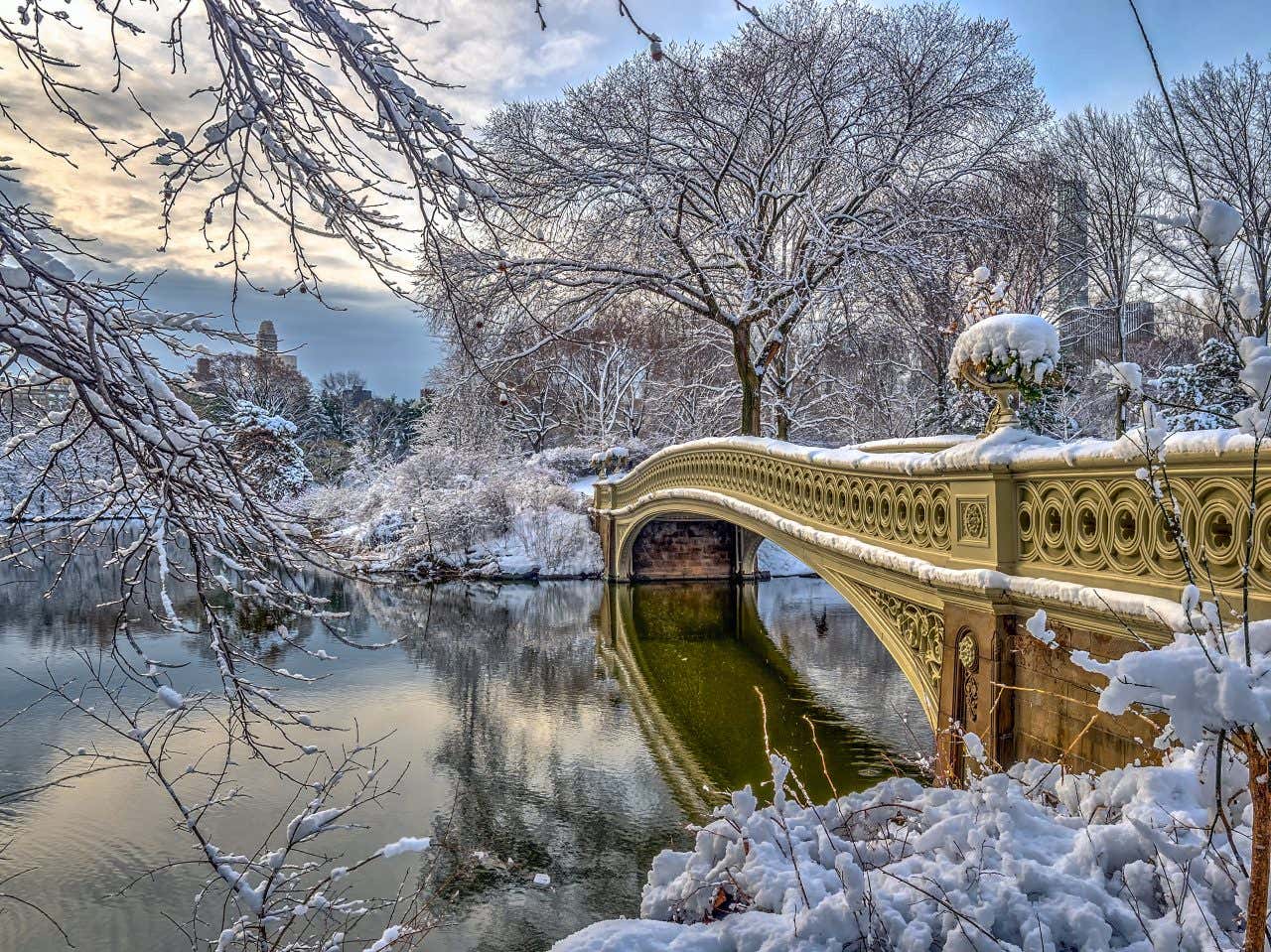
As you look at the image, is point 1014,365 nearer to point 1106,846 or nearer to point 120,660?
point 1106,846

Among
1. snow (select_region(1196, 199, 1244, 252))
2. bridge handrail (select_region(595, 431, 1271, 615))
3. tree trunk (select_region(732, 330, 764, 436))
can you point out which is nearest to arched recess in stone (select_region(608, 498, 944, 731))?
bridge handrail (select_region(595, 431, 1271, 615))

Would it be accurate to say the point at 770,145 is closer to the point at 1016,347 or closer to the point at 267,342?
the point at 1016,347

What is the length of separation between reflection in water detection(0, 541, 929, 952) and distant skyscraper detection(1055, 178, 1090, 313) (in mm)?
8358

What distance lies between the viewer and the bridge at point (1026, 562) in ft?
10.9

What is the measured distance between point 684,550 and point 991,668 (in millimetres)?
16674

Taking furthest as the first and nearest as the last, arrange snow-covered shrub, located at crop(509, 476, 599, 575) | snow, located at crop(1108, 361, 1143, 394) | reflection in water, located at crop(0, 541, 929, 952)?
snow-covered shrub, located at crop(509, 476, 599, 575) → reflection in water, located at crop(0, 541, 929, 952) → snow, located at crop(1108, 361, 1143, 394)

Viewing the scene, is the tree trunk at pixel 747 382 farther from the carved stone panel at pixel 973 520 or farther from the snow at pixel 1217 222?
the snow at pixel 1217 222

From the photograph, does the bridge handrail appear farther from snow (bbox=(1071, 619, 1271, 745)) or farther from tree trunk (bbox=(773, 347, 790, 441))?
tree trunk (bbox=(773, 347, 790, 441))

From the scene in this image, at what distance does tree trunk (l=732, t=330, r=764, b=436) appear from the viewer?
14.8 metres

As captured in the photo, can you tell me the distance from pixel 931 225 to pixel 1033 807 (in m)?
12.5

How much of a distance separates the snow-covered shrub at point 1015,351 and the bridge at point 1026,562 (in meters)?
0.44

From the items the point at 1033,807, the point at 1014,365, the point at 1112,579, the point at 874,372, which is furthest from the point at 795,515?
the point at 874,372

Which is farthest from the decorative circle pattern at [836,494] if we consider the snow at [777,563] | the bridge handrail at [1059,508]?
the snow at [777,563]

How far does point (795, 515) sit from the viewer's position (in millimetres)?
8961
